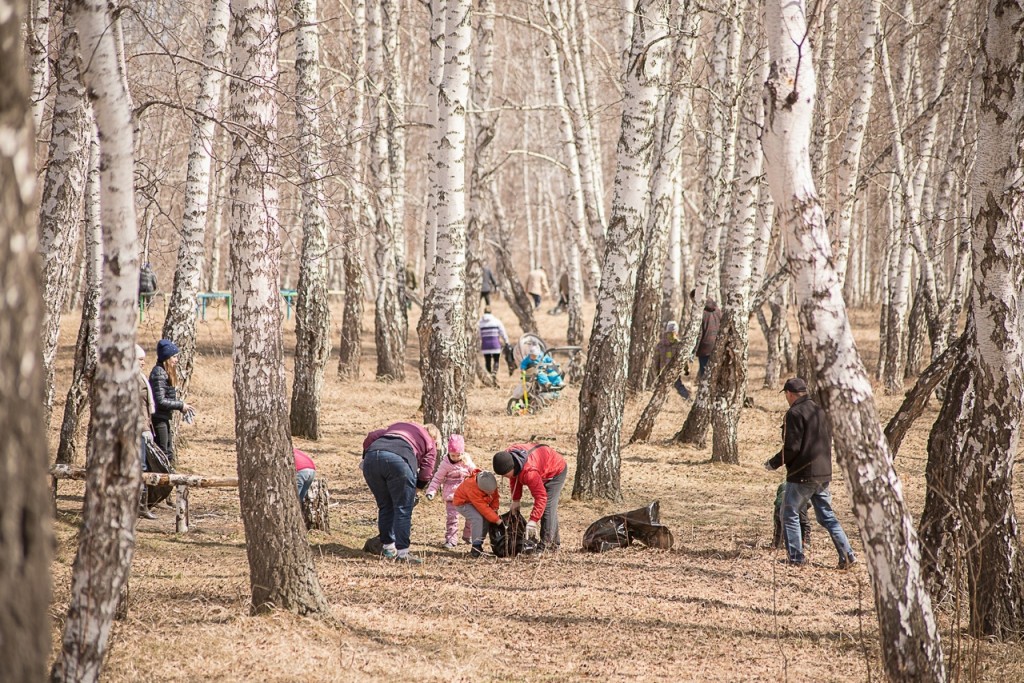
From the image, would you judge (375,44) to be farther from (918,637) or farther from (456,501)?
(918,637)

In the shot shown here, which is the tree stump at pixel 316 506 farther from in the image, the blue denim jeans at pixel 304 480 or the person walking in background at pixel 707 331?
the person walking in background at pixel 707 331

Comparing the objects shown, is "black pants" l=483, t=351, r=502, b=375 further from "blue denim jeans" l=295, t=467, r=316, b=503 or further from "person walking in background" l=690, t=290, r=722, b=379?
"blue denim jeans" l=295, t=467, r=316, b=503

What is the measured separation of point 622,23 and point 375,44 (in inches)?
172

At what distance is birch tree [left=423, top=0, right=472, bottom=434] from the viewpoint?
10242 millimetres

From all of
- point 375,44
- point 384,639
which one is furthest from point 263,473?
point 375,44

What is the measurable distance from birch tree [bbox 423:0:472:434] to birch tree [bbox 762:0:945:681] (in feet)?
18.7

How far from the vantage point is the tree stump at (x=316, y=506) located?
8508 mm

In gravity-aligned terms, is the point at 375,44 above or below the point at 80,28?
above

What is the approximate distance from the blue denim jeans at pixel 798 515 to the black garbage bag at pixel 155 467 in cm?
545

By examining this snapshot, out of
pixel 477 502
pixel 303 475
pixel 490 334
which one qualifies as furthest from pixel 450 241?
pixel 490 334

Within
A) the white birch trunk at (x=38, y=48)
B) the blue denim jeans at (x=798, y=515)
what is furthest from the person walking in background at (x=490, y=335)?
the white birch trunk at (x=38, y=48)

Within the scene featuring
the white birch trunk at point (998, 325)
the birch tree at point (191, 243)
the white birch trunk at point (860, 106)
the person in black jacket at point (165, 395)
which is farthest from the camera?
the white birch trunk at point (860, 106)

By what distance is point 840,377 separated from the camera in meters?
4.78

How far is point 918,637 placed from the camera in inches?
183
